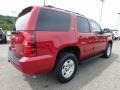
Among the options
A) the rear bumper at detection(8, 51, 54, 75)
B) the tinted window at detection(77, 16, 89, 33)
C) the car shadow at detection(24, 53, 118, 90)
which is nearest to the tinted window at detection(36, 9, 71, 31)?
the tinted window at detection(77, 16, 89, 33)

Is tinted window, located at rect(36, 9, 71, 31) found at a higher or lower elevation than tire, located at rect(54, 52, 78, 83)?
higher

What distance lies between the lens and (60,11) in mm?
3820

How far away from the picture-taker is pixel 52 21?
3.50 metres

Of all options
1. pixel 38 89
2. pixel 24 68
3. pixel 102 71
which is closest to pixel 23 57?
pixel 24 68

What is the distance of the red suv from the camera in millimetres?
3080

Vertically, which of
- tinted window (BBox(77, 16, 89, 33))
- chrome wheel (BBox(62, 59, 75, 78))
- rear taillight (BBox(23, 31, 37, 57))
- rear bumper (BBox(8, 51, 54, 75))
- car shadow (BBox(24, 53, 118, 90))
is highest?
tinted window (BBox(77, 16, 89, 33))

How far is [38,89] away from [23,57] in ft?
3.16

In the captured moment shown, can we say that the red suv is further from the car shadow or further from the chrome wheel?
the car shadow

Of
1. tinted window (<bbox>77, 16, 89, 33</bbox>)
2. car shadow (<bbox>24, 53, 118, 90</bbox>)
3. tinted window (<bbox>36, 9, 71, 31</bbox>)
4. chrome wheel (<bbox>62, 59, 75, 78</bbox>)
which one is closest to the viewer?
tinted window (<bbox>36, 9, 71, 31</bbox>)

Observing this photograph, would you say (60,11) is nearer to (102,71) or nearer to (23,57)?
(23,57)

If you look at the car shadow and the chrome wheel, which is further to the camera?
the chrome wheel

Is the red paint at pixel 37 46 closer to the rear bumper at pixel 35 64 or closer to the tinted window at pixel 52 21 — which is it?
the rear bumper at pixel 35 64

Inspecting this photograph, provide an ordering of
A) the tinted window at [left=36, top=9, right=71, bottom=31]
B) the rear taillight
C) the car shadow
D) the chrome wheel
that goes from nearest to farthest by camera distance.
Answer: the rear taillight, the tinted window at [left=36, top=9, right=71, bottom=31], the car shadow, the chrome wheel

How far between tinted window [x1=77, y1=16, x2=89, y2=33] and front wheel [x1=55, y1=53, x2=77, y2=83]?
891 mm
